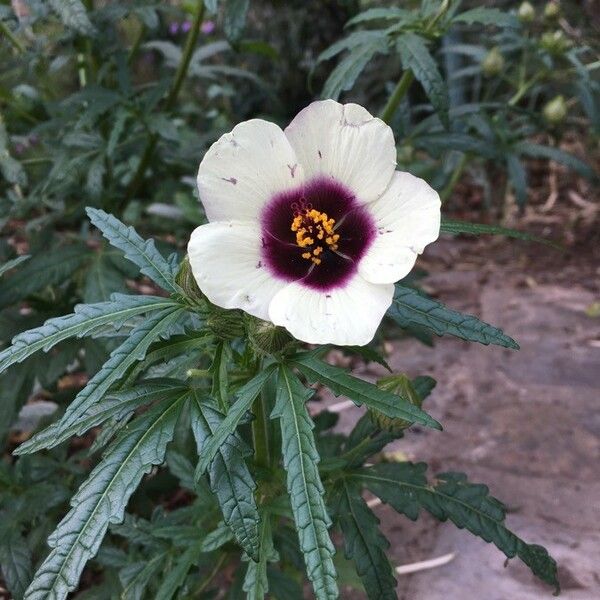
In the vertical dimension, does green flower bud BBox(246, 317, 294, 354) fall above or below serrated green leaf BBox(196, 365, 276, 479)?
above

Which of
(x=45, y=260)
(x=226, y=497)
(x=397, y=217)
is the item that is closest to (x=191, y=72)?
(x=45, y=260)

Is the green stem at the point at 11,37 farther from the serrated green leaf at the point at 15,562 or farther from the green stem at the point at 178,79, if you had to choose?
the serrated green leaf at the point at 15,562

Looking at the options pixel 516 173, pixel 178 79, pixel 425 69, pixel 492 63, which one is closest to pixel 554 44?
pixel 492 63

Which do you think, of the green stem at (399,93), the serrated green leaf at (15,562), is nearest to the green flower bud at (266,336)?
the serrated green leaf at (15,562)

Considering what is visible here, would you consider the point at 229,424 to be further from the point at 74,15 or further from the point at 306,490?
the point at 74,15

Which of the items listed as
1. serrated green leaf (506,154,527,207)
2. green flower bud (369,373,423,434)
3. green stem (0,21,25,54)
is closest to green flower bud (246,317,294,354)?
green flower bud (369,373,423,434)

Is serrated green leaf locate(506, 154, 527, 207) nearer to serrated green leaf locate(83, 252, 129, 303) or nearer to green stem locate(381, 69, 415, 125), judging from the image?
green stem locate(381, 69, 415, 125)
